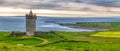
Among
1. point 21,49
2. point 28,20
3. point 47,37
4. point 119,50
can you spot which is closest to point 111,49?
point 119,50

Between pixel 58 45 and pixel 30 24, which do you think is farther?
pixel 30 24

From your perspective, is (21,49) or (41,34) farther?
(41,34)

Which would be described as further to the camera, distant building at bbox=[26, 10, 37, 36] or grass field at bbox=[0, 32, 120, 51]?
distant building at bbox=[26, 10, 37, 36]

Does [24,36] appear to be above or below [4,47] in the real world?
below

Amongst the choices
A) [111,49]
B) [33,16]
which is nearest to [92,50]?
[111,49]

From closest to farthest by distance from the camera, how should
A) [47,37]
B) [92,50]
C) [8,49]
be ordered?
1. [8,49]
2. [92,50]
3. [47,37]

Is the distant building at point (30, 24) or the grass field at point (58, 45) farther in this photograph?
the distant building at point (30, 24)

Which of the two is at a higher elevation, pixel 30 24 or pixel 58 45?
pixel 30 24

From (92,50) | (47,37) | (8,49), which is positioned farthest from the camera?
(47,37)

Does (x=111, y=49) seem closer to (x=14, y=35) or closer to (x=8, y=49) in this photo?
(x=8, y=49)

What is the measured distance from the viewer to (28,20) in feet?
259

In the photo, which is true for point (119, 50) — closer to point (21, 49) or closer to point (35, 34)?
point (21, 49)

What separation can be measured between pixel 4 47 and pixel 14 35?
5106 centimetres

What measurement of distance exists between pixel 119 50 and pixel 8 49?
2573 centimetres
